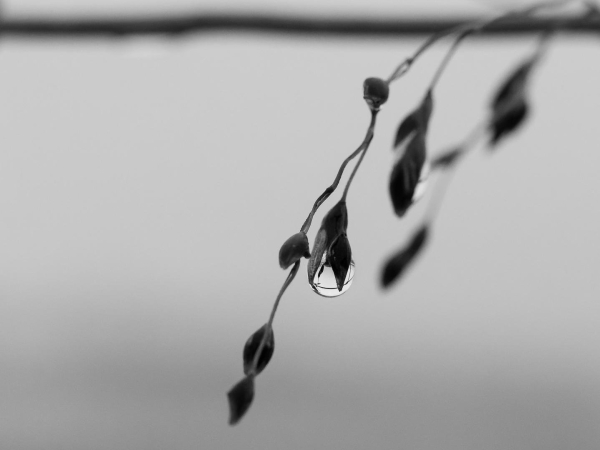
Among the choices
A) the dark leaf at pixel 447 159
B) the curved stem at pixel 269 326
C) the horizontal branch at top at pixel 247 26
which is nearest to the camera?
the curved stem at pixel 269 326

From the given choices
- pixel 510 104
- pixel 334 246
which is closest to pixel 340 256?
pixel 334 246

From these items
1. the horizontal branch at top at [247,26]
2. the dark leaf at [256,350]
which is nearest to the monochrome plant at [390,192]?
the dark leaf at [256,350]

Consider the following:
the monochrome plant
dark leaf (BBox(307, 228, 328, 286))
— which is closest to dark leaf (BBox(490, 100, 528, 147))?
the monochrome plant

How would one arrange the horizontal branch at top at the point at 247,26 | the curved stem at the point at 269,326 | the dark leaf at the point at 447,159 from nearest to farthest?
the curved stem at the point at 269,326
the dark leaf at the point at 447,159
the horizontal branch at top at the point at 247,26

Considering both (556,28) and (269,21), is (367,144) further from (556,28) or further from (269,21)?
(269,21)

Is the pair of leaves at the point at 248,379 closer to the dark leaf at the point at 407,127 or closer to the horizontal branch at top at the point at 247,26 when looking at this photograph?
the dark leaf at the point at 407,127

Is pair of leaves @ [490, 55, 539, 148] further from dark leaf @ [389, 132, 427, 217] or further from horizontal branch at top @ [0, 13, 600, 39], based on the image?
horizontal branch at top @ [0, 13, 600, 39]
